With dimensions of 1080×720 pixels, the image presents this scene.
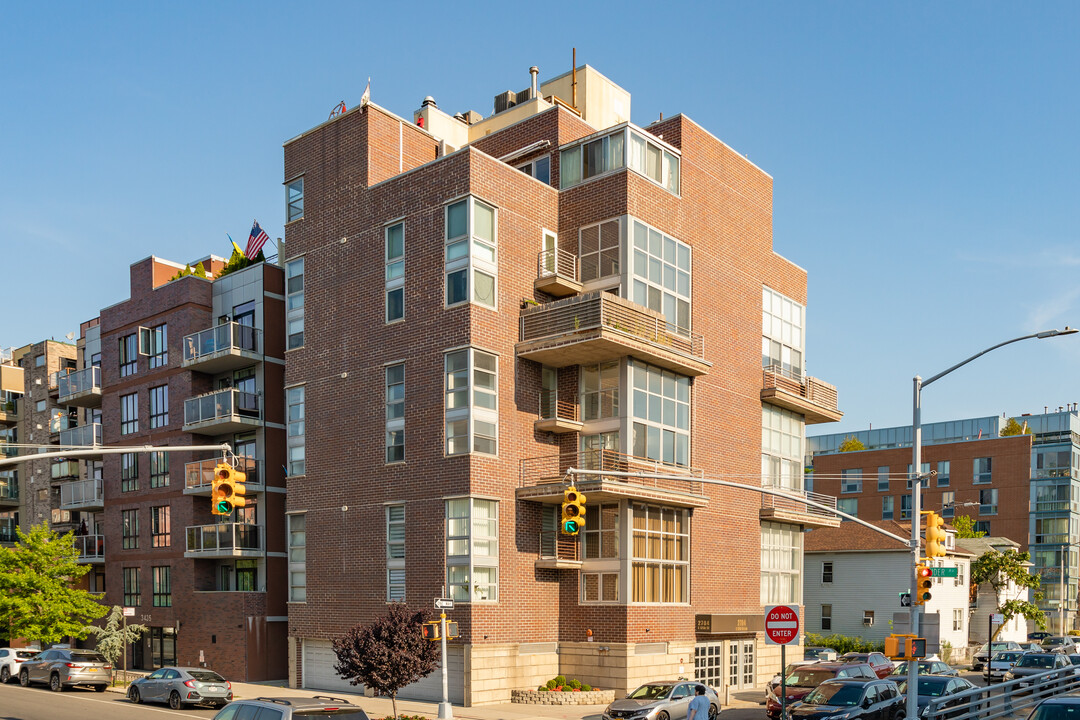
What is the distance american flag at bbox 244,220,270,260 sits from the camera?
4453cm

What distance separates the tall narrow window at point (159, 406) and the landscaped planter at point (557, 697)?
885 inches

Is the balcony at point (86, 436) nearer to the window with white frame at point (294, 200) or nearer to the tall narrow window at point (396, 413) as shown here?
the window with white frame at point (294, 200)

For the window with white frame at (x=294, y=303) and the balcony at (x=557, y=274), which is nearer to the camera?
the balcony at (x=557, y=274)

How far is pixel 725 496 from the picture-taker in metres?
39.8

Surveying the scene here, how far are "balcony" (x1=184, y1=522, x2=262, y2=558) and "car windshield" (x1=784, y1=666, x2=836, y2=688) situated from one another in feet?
73.5

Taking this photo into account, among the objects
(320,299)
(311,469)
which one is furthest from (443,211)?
(311,469)

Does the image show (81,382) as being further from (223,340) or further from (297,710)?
(297,710)

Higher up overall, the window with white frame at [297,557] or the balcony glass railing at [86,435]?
the balcony glass railing at [86,435]

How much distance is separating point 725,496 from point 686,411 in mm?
4566

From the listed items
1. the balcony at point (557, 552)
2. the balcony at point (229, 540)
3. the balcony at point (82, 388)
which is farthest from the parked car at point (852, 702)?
the balcony at point (82, 388)

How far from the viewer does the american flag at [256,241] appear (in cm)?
4453

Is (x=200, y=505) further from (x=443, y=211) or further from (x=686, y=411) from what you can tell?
(x=686, y=411)

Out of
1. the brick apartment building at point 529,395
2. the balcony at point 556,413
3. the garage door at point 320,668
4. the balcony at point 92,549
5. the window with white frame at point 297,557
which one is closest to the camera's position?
the brick apartment building at point 529,395

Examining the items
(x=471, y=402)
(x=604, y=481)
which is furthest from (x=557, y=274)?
(x=604, y=481)
